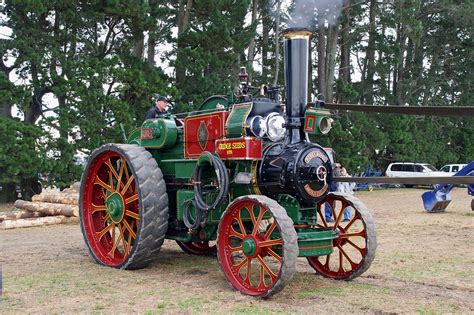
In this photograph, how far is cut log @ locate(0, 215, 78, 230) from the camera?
34.2ft

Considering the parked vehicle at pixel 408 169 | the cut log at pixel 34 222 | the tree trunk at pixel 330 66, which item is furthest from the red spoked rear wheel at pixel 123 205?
the parked vehicle at pixel 408 169

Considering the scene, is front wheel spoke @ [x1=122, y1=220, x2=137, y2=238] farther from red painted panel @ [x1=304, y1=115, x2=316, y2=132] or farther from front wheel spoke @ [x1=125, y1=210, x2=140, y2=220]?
red painted panel @ [x1=304, y1=115, x2=316, y2=132]

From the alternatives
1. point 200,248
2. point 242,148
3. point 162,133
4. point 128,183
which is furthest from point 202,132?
point 200,248

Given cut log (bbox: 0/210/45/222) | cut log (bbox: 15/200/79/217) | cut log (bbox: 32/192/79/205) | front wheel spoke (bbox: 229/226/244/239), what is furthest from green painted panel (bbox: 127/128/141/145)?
cut log (bbox: 0/210/45/222)

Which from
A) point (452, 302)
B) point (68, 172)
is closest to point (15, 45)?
point (68, 172)

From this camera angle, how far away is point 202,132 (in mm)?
5707

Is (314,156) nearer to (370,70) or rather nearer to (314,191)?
(314,191)

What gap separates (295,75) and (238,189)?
4.24 feet

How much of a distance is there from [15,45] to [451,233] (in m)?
11.4

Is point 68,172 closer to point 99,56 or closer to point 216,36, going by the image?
point 99,56

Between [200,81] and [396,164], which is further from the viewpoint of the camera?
[396,164]

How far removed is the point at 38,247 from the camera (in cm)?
788

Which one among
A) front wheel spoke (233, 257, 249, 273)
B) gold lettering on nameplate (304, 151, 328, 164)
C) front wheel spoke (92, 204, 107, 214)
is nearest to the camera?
front wheel spoke (233, 257, 249, 273)

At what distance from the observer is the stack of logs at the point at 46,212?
1088cm
